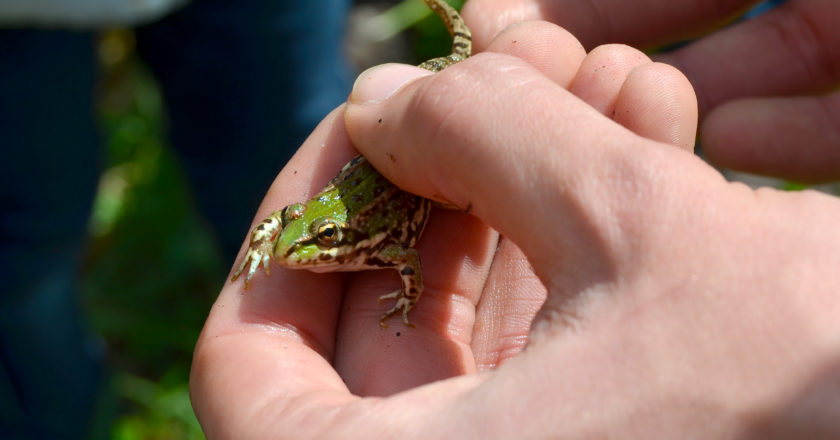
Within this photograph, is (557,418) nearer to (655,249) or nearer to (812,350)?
(655,249)

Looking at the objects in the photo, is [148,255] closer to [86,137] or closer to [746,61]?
[86,137]

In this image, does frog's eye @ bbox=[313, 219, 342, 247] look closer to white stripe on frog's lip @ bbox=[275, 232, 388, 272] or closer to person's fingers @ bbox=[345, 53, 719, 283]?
white stripe on frog's lip @ bbox=[275, 232, 388, 272]

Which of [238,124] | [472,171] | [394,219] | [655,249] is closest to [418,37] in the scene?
[238,124]

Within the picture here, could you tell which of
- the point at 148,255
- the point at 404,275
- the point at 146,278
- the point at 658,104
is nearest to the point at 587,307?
the point at 658,104

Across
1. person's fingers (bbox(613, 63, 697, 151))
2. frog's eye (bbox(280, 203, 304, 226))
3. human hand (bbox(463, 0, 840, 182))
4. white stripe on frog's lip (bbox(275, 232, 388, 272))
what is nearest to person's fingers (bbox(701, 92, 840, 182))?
human hand (bbox(463, 0, 840, 182))

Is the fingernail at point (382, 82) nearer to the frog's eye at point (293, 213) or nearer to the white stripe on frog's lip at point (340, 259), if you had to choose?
the frog's eye at point (293, 213)

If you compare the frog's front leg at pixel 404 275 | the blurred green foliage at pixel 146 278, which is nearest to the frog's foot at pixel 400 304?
the frog's front leg at pixel 404 275
